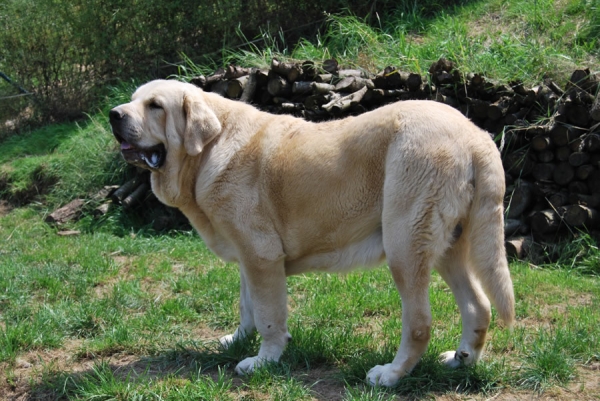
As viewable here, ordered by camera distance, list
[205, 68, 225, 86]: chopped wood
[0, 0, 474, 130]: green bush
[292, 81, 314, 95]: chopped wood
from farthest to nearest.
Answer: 1. [0, 0, 474, 130]: green bush
2. [205, 68, 225, 86]: chopped wood
3. [292, 81, 314, 95]: chopped wood

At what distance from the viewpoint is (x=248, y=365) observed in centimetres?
445

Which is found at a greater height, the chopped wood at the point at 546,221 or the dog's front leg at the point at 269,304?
the dog's front leg at the point at 269,304

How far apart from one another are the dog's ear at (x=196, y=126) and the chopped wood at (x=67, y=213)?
5.18 metres

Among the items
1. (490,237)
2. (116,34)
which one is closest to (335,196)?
(490,237)

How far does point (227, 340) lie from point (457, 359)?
162 cm

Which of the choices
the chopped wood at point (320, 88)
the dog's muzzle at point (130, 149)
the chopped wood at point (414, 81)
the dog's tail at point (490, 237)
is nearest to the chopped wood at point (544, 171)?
the chopped wood at point (414, 81)

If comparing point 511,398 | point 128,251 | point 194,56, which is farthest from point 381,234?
point 194,56

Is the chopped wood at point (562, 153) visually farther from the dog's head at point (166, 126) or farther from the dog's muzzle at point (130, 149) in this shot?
the dog's muzzle at point (130, 149)

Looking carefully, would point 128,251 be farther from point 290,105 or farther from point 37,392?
point 37,392

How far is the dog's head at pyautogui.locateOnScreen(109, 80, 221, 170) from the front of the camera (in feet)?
15.4

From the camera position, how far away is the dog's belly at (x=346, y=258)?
4324 millimetres

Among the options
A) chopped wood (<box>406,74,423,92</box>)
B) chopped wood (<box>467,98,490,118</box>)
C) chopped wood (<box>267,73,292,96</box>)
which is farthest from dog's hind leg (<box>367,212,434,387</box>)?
chopped wood (<box>267,73,292,96</box>)

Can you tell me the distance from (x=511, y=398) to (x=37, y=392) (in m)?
2.90

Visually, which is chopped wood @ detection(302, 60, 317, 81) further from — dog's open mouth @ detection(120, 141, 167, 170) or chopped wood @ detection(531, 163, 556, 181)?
dog's open mouth @ detection(120, 141, 167, 170)
